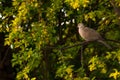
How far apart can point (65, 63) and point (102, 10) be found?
5.39 feet

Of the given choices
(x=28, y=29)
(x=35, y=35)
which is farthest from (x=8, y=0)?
(x=35, y=35)

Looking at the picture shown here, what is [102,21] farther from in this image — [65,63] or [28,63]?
[28,63]

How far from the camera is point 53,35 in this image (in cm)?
1141

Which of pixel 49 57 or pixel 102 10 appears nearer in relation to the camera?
pixel 102 10

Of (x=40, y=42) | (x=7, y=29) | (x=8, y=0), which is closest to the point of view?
(x=40, y=42)

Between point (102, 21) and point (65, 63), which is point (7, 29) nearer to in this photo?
point (65, 63)

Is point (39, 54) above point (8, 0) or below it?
below

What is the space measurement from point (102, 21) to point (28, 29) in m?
1.97

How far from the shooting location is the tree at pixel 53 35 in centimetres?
1046

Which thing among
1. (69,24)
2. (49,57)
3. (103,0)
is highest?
(103,0)

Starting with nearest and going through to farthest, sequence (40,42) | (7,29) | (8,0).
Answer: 1. (40,42)
2. (7,29)
3. (8,0)

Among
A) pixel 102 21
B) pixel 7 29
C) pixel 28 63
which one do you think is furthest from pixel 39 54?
pixel 102 21

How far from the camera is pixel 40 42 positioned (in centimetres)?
1042

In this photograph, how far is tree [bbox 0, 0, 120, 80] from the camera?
10.5 m
